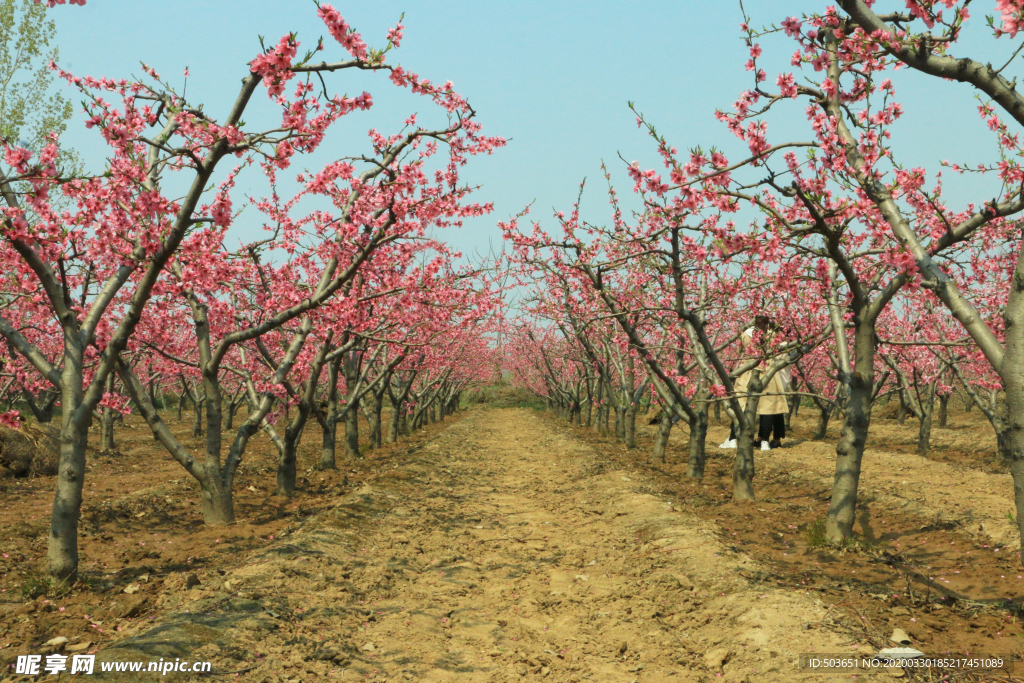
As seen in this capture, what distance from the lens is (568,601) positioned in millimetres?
5547

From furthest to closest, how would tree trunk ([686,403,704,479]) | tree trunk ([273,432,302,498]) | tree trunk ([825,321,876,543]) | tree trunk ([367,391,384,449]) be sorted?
tree trunk ([367,391,384,449])
tree trunk ([686,403,704,479])
tree trunk ([273,432,302,498])
tree trunk ([825,321,876,543])

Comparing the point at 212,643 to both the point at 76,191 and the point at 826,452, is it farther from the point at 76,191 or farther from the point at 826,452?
the point at 826,452

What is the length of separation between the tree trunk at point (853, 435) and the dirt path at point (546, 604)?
Answer: 1.33m

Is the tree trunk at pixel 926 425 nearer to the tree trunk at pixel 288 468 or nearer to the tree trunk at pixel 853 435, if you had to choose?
the tree trunk at pixel 853 435

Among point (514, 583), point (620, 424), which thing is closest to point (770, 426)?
point (620, 424)

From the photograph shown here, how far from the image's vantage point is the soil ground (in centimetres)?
425

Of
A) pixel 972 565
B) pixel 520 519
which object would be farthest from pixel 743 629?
pixel 520 519

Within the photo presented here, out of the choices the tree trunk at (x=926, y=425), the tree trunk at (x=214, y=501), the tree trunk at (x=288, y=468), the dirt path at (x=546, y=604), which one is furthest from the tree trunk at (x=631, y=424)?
the tree trunk at (x=214, y=501)

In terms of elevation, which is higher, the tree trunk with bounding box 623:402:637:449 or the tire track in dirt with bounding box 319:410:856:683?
the tree trunk with bounding box 623:402:637:449

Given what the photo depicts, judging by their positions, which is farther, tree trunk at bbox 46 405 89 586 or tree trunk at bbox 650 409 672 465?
tree trunk at bbox 650 409 672 465

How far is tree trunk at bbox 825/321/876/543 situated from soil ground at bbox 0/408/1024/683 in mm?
348

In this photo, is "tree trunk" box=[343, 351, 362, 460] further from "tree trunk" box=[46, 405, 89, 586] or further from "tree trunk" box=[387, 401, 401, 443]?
"tree trunk" box=[46, 405, 89, 586]

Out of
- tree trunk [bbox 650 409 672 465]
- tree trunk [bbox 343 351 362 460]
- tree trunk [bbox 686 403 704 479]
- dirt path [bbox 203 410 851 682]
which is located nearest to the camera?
dirt path [bbox 203 410 851 682]

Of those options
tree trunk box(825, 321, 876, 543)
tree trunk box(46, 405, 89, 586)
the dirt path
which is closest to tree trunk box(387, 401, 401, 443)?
the dirt path
